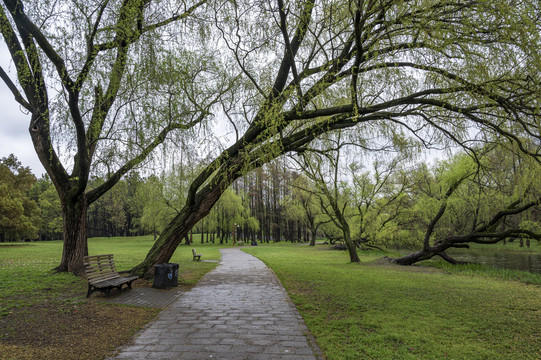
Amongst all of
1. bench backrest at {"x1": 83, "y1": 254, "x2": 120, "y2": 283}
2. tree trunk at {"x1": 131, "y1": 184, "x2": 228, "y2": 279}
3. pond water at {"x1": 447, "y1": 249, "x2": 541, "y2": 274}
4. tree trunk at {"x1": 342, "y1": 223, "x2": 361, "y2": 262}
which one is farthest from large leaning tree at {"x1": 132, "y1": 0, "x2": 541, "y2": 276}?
pond water at {"x1": 447, "y1": 249, "x2": 541, "y2": 274}

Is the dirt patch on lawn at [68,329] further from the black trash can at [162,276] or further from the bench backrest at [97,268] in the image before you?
the black trash can at [162,276]

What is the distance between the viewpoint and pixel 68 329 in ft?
15.7

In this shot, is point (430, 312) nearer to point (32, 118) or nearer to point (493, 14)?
point (493, 14)

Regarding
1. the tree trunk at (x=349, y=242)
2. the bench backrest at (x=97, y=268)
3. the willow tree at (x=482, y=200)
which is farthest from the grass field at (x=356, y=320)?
the tree trunk at (x=349, y=242)

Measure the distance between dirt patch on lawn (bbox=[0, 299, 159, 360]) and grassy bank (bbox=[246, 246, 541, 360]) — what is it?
3052 mm

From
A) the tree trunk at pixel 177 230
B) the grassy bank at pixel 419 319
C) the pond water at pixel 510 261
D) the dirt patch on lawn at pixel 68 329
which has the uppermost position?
the tree trunk at pixel 177 230

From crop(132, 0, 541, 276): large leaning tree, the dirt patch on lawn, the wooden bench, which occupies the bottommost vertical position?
the dirt patch on lawn

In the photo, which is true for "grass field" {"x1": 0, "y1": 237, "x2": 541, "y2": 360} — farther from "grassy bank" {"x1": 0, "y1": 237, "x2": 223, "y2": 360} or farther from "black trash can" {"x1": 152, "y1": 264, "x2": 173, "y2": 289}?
"black trash can" {"x1": 152, "y1": 264, "x2": 173, "y2": 289}

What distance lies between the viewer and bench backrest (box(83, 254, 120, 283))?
22.8 ft

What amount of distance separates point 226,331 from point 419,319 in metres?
3.55

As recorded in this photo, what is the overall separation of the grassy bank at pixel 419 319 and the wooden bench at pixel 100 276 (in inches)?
171

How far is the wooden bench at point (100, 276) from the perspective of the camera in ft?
22.5

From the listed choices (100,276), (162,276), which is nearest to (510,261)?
(162,276)

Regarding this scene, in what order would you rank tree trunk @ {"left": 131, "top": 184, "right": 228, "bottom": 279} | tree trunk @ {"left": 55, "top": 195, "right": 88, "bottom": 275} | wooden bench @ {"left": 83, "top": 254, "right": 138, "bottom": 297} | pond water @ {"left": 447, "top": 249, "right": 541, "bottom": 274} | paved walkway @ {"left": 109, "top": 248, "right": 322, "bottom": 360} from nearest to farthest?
paved walkway @ {"left": 109, "top": 248, "right": 322, "bottom": 360} < wooden bench @ {"left": 83, "top": 254, "right": 138, "bottom": 297} < tree trunk @ {"left": 131, "top": 184, "right": 228, "bottom": 279} < tree trunk @ {"left": 55, "top": 195, "right": 88, "bottom": 275} < pond water @ {"left": 447, "top": 249, "right": 541, "bottom": 274}
